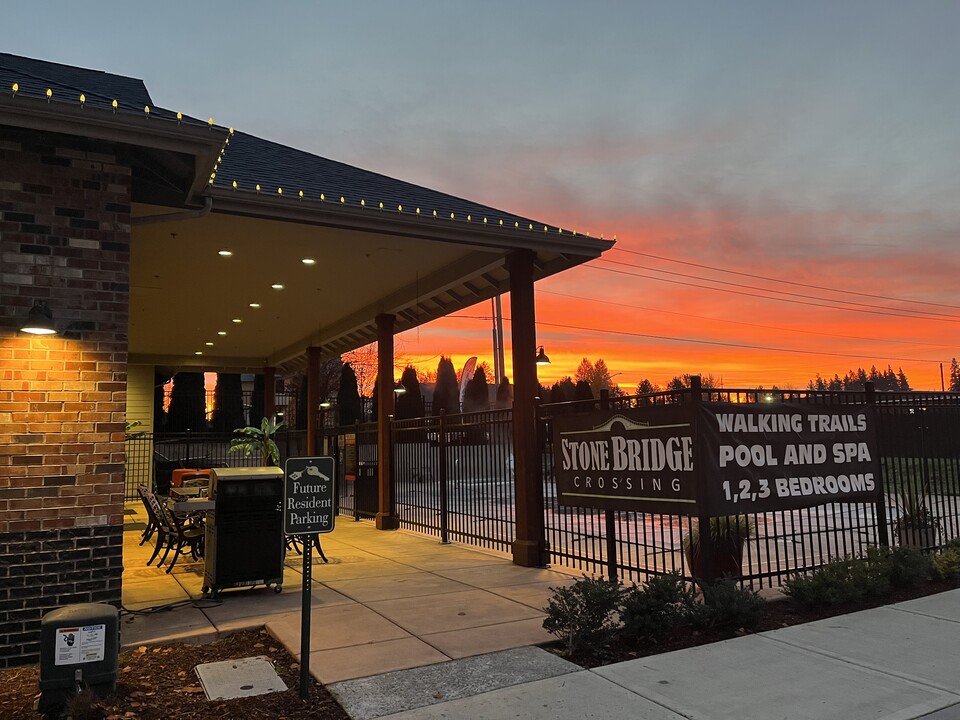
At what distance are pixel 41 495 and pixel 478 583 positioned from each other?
467cm

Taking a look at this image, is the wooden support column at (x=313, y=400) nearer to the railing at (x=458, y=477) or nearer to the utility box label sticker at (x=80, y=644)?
the railing at (x=458, y=477)

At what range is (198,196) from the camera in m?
7.34

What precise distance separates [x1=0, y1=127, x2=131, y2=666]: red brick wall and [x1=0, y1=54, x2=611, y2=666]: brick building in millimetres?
11

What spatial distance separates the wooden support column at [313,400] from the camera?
61.1 ft

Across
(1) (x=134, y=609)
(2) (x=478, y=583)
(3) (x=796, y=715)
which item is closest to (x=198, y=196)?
(1) (x=134, y=609)

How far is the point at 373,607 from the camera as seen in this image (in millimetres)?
6996

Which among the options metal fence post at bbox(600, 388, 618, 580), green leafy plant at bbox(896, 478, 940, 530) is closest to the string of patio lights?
metal fence post at bbox(600, 388, 618, 580)

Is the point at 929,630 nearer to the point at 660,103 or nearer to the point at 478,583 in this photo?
the point at 478,583

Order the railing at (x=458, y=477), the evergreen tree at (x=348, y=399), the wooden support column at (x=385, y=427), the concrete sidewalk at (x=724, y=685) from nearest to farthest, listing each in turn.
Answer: the concrete sidewalk at (x=724, y=685) < the railing at (x=458, y=477) < the wooden support column at (x=385, y=427) < the evergreen tree at (x=348, y=399)

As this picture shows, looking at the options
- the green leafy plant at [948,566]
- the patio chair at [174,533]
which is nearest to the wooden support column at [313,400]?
the patio chair at [174,533]

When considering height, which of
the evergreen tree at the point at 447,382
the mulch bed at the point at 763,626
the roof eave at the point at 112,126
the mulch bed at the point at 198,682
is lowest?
the mulch bed at the point at 763,626

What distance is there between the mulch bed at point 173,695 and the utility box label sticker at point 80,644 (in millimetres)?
279

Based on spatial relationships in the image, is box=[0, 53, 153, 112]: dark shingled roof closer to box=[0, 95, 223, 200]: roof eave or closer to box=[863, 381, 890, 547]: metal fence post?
box=[0, 95, 223, 200]: roof eave

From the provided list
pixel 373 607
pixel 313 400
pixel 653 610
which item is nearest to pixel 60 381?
pixel 373 607
